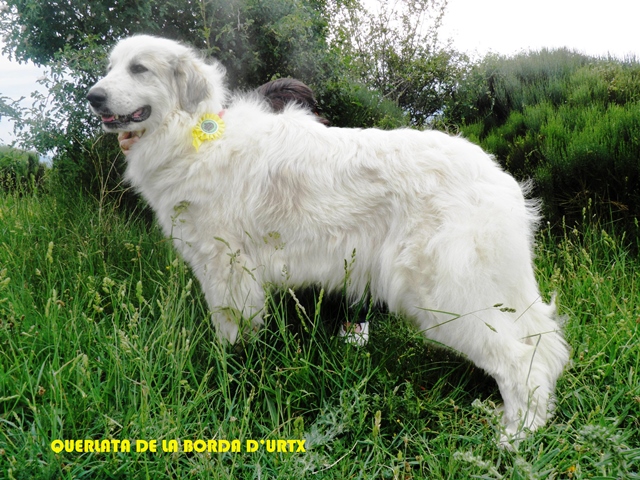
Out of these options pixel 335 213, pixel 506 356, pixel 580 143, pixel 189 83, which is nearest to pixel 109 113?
pixel 189 83

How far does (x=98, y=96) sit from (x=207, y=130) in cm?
59

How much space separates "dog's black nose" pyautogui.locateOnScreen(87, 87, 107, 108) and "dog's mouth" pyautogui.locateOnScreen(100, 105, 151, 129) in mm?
78

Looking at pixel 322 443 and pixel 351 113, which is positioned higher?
pixel 351 113

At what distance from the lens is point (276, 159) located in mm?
2668

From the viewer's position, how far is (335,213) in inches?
102

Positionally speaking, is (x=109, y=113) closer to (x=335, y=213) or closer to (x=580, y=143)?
(x=335, y=213)

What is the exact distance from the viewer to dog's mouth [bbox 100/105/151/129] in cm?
270

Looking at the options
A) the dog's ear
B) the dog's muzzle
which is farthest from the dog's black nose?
the dog's ear

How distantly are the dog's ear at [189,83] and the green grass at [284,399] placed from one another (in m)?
1.08

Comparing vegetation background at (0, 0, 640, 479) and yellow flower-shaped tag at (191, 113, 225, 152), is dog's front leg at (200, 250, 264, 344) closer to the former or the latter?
vegetation background at (0, 0, 640, 479)

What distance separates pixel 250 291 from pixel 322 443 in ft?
3.01

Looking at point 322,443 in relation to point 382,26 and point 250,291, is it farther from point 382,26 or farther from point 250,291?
point 382,26

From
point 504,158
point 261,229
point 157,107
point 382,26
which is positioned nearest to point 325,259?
point 261,229

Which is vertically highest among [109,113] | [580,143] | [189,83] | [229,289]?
[189,83]
